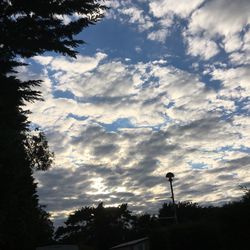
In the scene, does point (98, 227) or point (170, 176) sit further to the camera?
point (98, 227)

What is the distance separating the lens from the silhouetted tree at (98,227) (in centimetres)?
11269

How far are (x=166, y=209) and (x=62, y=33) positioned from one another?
81665 millimetres

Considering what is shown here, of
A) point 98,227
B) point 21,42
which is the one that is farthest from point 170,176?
point 98,227

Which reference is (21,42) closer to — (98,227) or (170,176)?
(170,176)

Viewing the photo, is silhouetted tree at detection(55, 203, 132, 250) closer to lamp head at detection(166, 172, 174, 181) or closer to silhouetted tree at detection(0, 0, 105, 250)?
lamp head at detection(166, 172, 174, 181)

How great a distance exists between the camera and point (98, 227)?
378 ft

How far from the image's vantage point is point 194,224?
2662 centimetres

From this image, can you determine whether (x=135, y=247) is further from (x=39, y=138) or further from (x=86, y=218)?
(x=86, y=218)

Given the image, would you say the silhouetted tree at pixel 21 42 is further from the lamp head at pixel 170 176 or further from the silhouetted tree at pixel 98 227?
the silhouetted tree at pixel 98 227

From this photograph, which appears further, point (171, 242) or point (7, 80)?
point (171, 242)

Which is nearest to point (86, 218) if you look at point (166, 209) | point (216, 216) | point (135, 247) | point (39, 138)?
point (166, 209)

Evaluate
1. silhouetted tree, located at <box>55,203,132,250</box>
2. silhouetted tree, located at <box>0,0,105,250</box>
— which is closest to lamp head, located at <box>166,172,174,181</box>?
silhouetted tree, located at <box>0,0,105,250</box>

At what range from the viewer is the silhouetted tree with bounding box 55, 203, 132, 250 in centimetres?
11269

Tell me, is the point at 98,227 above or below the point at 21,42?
above
